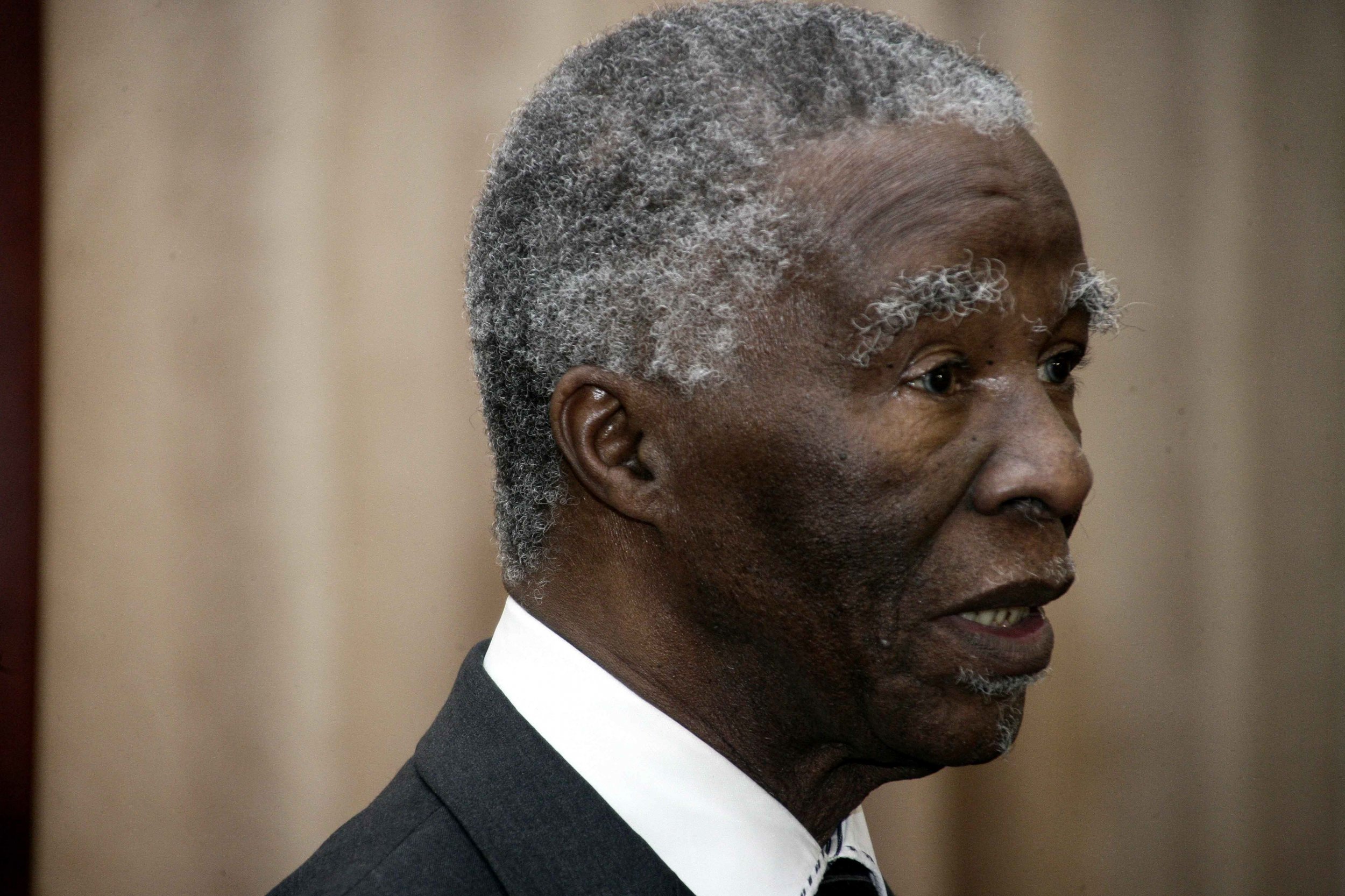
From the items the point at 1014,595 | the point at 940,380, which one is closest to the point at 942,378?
the point at 940,380

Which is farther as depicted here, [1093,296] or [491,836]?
[1093,296]

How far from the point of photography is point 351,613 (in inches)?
97.1

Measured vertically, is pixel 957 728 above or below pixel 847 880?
above

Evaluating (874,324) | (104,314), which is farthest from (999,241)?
(104,314)

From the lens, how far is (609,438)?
1.21 metres

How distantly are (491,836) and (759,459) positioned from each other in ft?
1.52

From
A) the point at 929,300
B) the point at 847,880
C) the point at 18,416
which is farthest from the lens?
the point at 18,416

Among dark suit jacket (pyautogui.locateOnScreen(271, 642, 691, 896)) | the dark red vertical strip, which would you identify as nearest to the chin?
dark suit jacket (pyautogui.locateOnScreen(271, 642, 691, 896))

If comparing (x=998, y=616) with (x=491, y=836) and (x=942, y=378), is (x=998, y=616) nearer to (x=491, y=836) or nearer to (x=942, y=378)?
(x=942, y=378)

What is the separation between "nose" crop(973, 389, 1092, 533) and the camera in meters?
1.10

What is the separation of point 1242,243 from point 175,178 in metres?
2.56

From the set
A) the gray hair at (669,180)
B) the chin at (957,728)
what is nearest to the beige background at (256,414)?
the gray hair at (669,180)

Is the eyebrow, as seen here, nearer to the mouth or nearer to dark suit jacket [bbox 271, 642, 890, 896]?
the mouth

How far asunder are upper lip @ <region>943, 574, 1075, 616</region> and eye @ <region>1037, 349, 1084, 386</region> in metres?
0.23
